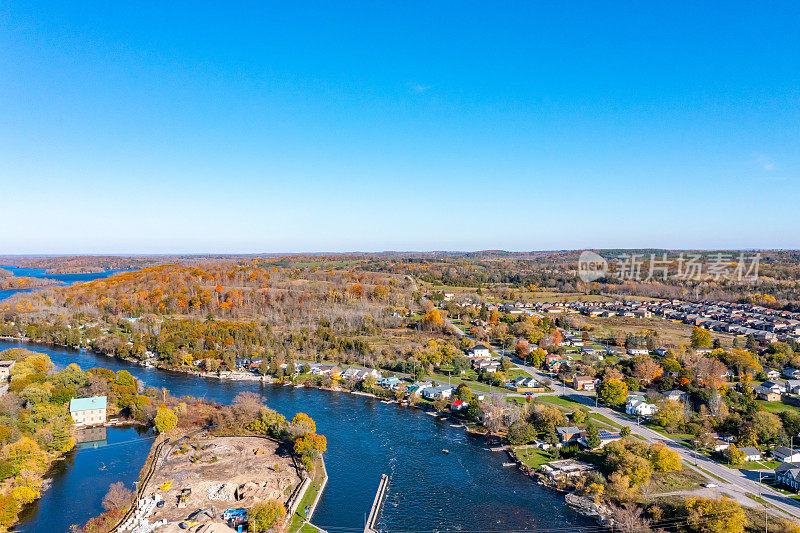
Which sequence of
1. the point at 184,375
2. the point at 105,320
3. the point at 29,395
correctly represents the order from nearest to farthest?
the point at 29,395 → the point at 184,375 → the point at 105,320

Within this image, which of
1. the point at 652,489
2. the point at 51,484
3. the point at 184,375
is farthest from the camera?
the point at 184,375

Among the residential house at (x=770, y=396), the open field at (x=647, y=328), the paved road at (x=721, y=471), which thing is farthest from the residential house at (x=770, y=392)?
the open field at (x=647, y=328)

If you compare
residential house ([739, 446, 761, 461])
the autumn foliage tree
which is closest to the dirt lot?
the autumn foliage tree

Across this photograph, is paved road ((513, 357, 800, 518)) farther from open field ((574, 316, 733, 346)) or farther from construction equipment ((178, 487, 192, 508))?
construction equipment ((178, 487, 192, 508))

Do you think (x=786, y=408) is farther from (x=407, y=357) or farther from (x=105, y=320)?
(x=105, y=320)

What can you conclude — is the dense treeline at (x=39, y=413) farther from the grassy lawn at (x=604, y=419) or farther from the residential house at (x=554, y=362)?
the residential house at (x=554, y=362)

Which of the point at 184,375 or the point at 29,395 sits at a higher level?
the point at 29,395

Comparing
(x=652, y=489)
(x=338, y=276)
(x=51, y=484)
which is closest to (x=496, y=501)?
(x=652, y=489)

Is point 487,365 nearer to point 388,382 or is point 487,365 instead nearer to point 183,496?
point 388,382
